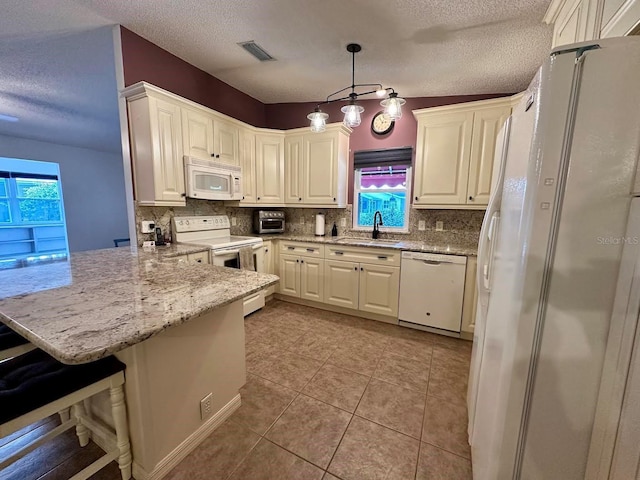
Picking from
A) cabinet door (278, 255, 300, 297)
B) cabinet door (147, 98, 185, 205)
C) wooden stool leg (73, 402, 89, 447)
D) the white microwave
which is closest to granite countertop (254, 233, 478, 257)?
cabinet door (278, 255, 300, 297)

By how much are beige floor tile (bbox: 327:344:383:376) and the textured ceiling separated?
275 centimetres

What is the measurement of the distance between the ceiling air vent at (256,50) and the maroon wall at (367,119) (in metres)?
1.19

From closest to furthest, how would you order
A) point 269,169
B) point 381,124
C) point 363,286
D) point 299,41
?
1. point 299,41
2. point 363,286
3. point 381,124
4. point 269,169

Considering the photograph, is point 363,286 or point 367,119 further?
point 367,119

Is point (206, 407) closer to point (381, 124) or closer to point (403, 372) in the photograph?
point (403, 372)

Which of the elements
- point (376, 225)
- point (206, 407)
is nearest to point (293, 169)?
point (376, 225)

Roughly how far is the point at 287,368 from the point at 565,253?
2007 millimetres

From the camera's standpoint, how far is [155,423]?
48.7 inches

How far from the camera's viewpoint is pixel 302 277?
344 cm

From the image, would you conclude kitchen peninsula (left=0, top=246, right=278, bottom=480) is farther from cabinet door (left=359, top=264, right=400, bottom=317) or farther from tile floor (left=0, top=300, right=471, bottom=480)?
cabinet door (left=359, top=264, right=400, bottom=317)

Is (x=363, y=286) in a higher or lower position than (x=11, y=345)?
lower

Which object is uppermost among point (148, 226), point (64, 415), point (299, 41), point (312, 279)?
point (299, 41)

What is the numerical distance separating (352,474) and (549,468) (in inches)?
34.5

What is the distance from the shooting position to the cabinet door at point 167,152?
233cm
